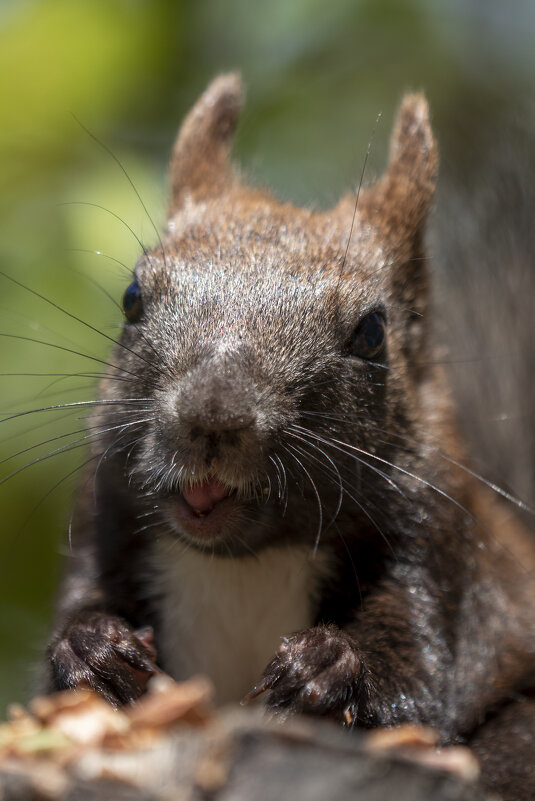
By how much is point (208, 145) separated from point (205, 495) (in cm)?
164

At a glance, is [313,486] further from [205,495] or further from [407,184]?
[407,184]

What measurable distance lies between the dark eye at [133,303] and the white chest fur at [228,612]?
0.64 meters

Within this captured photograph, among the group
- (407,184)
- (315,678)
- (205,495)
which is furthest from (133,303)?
(315,678)

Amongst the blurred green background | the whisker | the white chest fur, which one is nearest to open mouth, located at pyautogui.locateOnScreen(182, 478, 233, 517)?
the whisker

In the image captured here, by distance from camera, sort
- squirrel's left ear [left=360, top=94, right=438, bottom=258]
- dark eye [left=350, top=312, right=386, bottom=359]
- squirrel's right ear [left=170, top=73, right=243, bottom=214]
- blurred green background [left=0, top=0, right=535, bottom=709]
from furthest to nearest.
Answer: blurred green background [left=0, top=0, right=535, bottom=709] → squirrel's right ear [left=170, top=73, right=243, bottom=214] → squirrel's left ear [left=360, top=94, right=438, bottom=258] → dark eye [left=350, top=312, right=386, bottom=359]

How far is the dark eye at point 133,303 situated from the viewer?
2.87m

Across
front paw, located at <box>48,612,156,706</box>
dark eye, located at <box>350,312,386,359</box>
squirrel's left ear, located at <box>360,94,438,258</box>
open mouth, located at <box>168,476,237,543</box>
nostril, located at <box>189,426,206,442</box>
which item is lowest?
front paw, located at <box>48,612,156,706</box>

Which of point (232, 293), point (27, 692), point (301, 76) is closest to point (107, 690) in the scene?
point (232, 293)

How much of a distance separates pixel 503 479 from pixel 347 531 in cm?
150

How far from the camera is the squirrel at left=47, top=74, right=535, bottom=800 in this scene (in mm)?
2398

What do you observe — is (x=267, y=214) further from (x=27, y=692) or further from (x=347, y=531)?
(x=27, y=692)

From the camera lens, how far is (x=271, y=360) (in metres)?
2.45

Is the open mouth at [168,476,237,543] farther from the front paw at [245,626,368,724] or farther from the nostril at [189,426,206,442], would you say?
the front paw at [245,626,368,724]

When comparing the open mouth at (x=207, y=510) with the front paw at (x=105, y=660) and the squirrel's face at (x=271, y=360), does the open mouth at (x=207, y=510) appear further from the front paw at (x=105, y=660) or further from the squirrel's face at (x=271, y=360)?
the front paw at (x=105, y=660)
